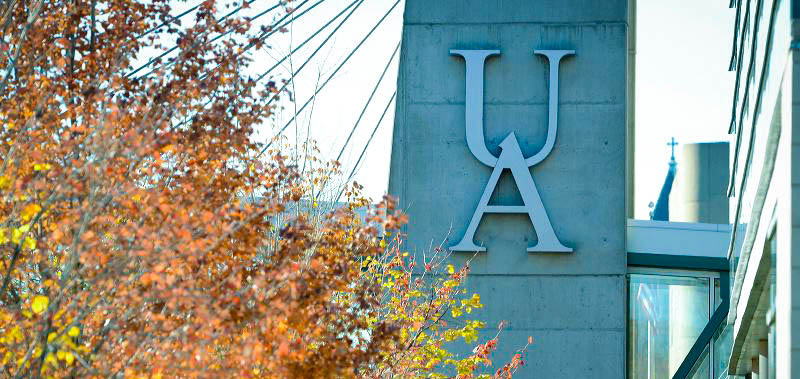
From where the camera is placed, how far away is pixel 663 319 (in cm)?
2328

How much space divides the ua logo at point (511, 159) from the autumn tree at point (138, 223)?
→ 11296 millimetres

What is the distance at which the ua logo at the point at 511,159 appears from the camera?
72.5 feet

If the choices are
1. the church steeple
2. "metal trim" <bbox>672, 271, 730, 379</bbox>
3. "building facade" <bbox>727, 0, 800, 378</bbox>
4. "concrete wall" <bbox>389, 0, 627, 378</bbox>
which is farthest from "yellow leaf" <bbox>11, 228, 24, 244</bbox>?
the church steeple

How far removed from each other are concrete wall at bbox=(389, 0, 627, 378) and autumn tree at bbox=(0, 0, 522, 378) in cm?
1152

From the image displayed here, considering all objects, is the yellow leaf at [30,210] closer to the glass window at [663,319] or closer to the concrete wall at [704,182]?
the glass window at [663,319]

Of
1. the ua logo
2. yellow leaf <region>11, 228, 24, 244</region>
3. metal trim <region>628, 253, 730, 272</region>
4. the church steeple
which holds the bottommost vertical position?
yellow leaf <region>11, 228, 24, 244</region>

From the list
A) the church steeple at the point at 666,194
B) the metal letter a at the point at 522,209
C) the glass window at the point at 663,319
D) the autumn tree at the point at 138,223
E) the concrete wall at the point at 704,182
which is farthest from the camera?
the church steeple at the point at 666,194

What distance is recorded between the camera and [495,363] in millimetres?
22328

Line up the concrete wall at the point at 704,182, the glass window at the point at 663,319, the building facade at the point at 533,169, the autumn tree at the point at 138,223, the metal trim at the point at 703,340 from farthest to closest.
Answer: the concrete wall at the point at 704,182 → the glass window at the point at 663,319 → the metal trim at the point at 703,340 → the building facade at the point at 533,169 → the autumn tree at the point at 138,223

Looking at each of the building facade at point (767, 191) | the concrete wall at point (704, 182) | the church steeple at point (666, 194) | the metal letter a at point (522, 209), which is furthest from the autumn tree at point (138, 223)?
the church steeple at point (666, 194)

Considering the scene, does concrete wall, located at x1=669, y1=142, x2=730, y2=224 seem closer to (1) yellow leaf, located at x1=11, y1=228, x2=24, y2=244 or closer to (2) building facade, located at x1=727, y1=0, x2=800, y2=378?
(2) building facade, located at x1=727, y1=0, x2=800, y2=378

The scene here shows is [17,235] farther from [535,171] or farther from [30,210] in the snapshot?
[535,171]

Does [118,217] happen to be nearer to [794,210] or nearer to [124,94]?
[124,94]

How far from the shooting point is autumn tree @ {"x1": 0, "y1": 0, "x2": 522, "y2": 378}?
839 centimetres
